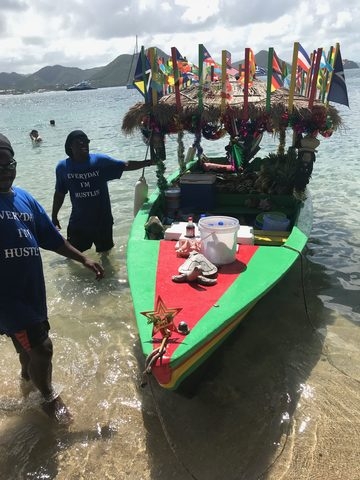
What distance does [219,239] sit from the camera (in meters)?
3.92

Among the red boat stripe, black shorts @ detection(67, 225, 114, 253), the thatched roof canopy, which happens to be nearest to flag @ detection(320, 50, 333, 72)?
the thatched roof canopy

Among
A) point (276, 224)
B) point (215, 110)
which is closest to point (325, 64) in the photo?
point (215, 110)

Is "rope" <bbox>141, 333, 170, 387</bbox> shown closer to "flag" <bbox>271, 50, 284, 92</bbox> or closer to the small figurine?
the small figurine

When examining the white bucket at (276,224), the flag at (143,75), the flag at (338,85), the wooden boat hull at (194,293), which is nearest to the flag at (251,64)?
the flag at (338,85)

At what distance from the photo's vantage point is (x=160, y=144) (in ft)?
19.4

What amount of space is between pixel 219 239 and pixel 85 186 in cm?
218

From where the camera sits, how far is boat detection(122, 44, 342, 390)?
3.04m

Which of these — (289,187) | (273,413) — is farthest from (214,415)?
(289,187)

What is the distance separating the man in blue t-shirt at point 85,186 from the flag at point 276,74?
190 cm

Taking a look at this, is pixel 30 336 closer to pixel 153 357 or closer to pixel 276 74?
pixel 153 357

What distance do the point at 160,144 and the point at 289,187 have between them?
2.01 m

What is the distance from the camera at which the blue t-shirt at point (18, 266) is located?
274 centimetres

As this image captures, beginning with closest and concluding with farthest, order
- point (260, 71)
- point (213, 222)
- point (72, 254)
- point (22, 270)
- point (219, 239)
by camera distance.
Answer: point (22, 270), point (72, 254), point (219, 239), point (213, 222), point (260, 71)

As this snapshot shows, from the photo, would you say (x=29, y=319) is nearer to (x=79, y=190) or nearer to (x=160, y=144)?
(x=79, y=190)
